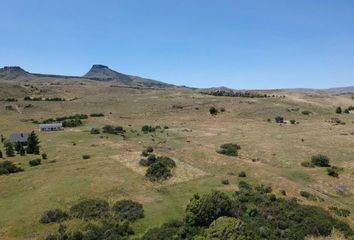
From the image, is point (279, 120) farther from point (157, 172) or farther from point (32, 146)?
point (32, 146)

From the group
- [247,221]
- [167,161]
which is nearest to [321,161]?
[167,161]

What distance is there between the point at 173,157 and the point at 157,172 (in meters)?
12.9

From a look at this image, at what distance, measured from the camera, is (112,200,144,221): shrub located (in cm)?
4827

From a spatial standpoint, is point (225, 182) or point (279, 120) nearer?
point (225, 182)

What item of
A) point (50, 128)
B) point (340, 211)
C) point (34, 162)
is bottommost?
point (340, 211)

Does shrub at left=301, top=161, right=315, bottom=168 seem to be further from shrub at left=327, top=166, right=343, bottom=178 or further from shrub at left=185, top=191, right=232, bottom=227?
shrub at left=185, top=191, right=232, bottom=227

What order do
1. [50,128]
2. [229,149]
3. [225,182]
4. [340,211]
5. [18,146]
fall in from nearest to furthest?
[340,211] → [225,182] → [229,149] → [18,146] → [50,128]

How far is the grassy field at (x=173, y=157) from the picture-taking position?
53.4m

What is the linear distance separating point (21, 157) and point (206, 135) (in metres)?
47.6

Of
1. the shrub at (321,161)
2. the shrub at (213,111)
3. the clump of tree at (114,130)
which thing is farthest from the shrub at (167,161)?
the shrub at (213,111)

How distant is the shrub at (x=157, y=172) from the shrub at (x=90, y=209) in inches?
437

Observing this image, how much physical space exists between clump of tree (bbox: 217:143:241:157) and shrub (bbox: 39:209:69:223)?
40.6m

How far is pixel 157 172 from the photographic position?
206 ft

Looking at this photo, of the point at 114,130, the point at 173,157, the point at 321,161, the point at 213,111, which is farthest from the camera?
the point at 213,111
